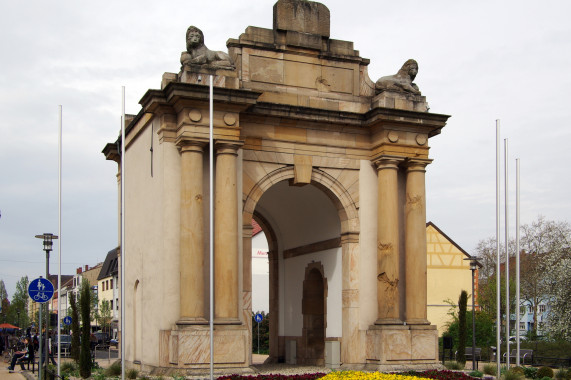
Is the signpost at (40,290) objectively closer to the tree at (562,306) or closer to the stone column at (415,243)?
the stone column at (415,243)

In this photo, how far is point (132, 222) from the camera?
22453mm

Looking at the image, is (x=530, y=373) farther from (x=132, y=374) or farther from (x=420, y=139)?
(x=132, y=374)

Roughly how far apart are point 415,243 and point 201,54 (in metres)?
7.40

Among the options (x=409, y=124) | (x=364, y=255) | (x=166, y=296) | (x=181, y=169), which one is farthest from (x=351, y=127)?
(x=166, y=296)

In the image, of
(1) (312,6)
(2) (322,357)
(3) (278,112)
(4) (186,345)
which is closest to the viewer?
(4) (186,345)

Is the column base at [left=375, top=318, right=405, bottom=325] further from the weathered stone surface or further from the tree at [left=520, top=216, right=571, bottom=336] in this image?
the tree at [left=520, top=216, right=571, bottom=336]

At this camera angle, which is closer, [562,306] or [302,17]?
[302,17]

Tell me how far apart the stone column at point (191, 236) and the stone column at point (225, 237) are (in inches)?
14.2

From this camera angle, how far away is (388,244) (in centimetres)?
2044

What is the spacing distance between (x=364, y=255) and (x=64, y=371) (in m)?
9.31

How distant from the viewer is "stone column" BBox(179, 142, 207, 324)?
1806cm

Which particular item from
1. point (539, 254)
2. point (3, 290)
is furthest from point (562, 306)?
point (3, 290)

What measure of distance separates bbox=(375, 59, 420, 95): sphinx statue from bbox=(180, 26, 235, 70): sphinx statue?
436cm

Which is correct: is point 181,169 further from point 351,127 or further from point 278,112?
point 351,127
